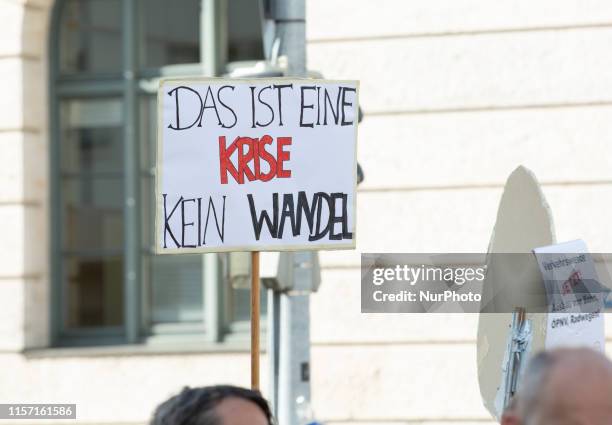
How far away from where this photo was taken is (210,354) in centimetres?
746

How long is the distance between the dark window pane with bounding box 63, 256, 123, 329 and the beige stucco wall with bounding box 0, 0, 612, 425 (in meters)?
0.73

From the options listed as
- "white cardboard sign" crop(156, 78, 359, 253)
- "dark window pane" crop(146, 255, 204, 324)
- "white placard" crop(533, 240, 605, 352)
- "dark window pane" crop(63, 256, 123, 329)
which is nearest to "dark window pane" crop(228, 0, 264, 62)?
"dark window pane" crop(146, 255, 204, 324)

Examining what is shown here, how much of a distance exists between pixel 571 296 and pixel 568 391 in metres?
2.05

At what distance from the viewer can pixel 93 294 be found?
26.2ft

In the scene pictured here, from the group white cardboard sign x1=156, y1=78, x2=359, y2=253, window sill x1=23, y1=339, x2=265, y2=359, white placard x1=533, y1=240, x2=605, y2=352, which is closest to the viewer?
white placard x1=533, y1=240, x2=605, y2=352

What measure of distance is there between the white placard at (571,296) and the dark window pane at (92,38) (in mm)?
4466

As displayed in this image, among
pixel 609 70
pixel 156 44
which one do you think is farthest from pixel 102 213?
pixel 609 70

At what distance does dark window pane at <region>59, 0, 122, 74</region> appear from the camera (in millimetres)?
7910

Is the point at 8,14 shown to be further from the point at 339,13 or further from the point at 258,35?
the point at 339,13

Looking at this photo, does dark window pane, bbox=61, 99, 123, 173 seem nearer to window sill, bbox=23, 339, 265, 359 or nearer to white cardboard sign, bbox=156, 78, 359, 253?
window sill, bbox=23, 339, 265, 359

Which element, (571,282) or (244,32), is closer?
(571,282)

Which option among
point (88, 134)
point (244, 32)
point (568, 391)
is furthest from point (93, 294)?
point (568, 391)

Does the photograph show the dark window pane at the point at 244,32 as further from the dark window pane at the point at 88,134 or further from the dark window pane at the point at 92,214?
the dark window pane at the point at 92,214

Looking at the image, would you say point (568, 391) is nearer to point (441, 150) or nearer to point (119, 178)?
point (441, 150)
